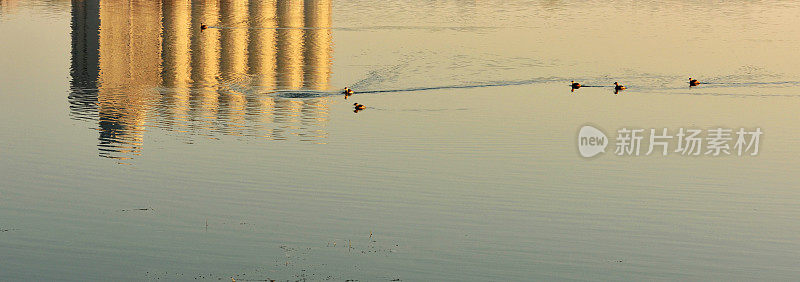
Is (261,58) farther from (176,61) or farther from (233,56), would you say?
(176,61)

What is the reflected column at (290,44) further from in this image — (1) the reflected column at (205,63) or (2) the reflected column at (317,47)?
(1) the reflected column at (205,63)

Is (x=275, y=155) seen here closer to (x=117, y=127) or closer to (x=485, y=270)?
(x=117, y=127)

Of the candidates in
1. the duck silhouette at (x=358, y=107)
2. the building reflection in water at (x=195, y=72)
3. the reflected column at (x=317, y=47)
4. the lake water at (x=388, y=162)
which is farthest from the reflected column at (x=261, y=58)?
the duck silhouette at (x=358, y=107)

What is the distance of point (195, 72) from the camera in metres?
55.4

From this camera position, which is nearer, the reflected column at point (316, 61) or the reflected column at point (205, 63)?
the reflected column at point (316, 61)

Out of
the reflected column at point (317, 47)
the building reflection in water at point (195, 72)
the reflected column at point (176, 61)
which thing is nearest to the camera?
the building reflection in water at point (195, 72)

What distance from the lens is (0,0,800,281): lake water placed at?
24.0 m

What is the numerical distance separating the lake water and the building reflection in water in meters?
0.23

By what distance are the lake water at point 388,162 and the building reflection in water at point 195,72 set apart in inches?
8.9

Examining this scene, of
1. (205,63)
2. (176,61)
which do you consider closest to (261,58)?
(205,63)

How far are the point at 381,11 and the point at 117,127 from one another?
181 ft

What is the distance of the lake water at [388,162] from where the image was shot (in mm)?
24031

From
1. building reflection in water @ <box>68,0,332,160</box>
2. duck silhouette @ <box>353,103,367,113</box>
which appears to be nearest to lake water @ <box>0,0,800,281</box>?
building reflection in water @ <box>68,0,332,160</box>

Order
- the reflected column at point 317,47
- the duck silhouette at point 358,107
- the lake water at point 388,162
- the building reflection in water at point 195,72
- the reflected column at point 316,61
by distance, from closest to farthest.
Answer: the lake water at point 388,162 < the building reflection in water at point 195,72 < the reflected column at point 316,61 < the duck silhouette at point 358,107 < the reflected column at point 317,47
